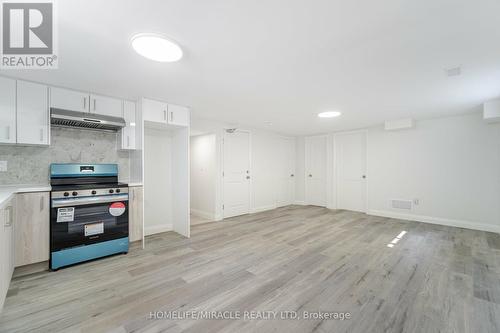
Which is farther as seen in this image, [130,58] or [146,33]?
[130,58]

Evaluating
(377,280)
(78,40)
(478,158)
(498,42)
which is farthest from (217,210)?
(478,158)

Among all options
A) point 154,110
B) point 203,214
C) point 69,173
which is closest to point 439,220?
point 203,214

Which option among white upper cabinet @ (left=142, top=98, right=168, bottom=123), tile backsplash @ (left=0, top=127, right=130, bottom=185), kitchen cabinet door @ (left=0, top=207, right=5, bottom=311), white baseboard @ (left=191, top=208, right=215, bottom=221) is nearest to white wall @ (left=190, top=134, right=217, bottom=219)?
white baseboard @ (left=191, top=208, right=215, bottom=221)

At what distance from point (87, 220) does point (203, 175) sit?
2.84 m

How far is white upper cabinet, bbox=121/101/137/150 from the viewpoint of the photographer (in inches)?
133

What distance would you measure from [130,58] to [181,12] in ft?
3.21

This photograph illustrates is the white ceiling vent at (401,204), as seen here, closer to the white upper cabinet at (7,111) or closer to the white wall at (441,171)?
the white wall at (441,171)

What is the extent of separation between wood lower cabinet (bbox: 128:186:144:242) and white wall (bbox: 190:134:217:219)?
75.0 inches

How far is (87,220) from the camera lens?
274cm

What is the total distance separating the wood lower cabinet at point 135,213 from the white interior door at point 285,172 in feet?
14.1

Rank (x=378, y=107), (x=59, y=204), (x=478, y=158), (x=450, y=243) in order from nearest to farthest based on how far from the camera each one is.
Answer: (x=59, y=204) → (x=450, y=243) → (x=378, y=107) → (x=478, y=158)

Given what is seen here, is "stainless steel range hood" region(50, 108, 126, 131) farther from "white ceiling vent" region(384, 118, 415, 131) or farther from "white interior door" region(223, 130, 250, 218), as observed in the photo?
"white ceiling vent" region(384, 118, 415, 131)

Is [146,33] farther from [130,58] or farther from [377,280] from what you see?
[377,280]

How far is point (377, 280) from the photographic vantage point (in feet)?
7.73
